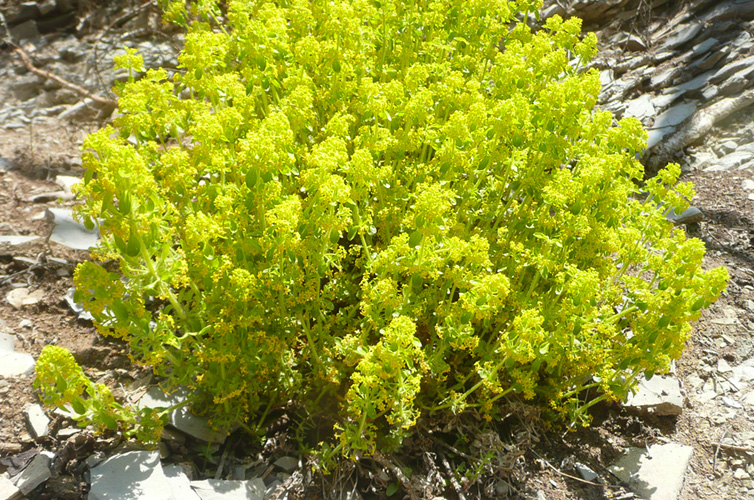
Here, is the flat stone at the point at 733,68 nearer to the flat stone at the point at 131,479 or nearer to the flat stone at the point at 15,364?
the flat stone at the point at 131,479

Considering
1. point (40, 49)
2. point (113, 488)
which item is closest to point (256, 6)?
point (113, 488)

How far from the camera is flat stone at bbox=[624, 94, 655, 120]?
5.39 metres

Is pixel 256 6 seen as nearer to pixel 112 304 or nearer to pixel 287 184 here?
pixel 287 184

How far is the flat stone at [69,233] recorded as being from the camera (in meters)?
4.06

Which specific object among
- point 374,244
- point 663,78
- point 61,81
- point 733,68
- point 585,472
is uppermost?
point 733,68

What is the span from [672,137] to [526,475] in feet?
11.3

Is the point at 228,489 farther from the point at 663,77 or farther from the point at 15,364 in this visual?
the point at 663,77

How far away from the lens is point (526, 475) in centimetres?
301

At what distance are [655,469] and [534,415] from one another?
0.70m

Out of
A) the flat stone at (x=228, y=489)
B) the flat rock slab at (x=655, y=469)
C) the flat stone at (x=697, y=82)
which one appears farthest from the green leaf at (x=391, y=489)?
the flat stone at (x=697, y=82)

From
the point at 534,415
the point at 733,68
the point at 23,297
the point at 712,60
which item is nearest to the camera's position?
the point at 534,415

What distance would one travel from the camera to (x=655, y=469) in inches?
121

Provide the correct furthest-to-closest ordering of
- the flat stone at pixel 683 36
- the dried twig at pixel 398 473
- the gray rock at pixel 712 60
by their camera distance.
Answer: the flat stone at pixel 683 36 → the gray rock at pixel 712 60 → the dried twig at pixel 398 473

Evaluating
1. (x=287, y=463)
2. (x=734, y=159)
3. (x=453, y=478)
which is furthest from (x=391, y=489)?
(x=734, y=159)
